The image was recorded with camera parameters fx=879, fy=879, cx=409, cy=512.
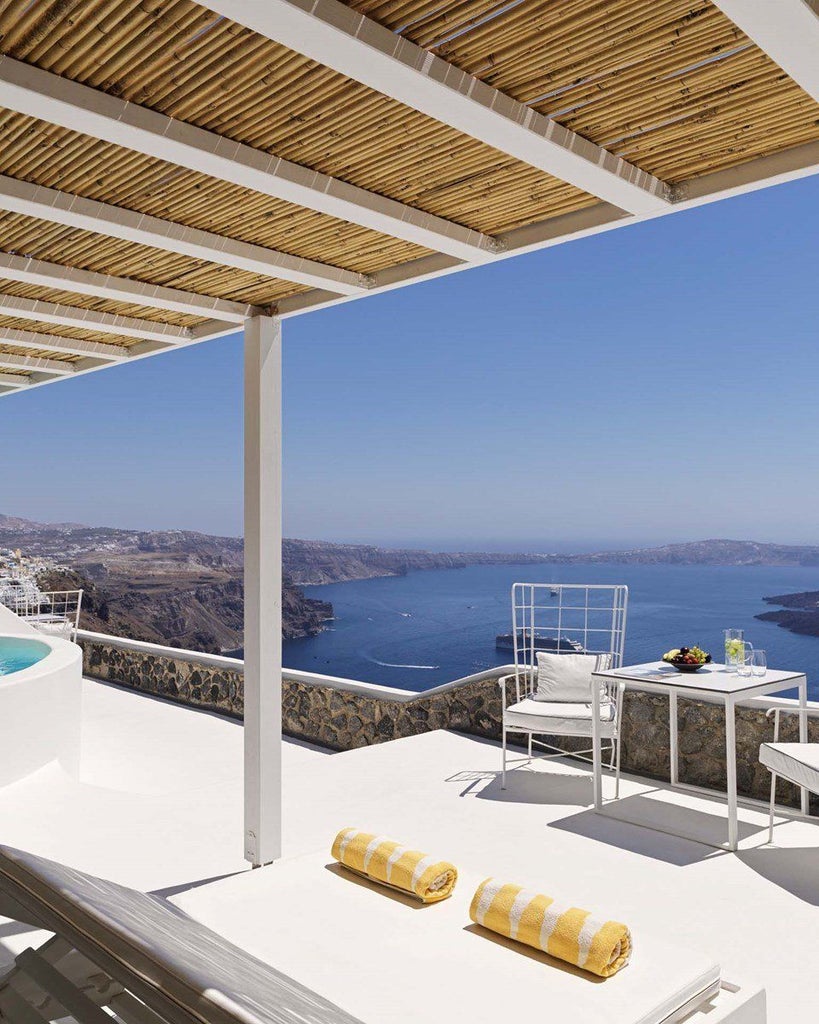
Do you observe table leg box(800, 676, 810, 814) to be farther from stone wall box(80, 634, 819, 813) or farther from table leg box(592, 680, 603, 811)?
table leg box(592, 680, 603, 811)

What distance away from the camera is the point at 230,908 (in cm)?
240

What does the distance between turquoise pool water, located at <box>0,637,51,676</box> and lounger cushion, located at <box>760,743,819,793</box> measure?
5.88 meters

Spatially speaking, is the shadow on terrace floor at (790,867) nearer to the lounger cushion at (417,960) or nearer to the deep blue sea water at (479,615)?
the lounger cushion at (417,960)

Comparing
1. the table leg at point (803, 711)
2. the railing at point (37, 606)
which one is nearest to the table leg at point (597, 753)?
the table leg at point (803, 711)

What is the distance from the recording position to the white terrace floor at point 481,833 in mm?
3260

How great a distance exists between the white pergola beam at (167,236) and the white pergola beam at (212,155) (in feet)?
1.39

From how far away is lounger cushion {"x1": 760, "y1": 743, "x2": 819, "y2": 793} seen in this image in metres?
3.58

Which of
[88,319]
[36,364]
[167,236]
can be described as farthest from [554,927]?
[36,364]

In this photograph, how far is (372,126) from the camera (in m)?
2.21

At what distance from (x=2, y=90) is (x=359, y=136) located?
84cm

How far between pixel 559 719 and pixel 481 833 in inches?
33.1

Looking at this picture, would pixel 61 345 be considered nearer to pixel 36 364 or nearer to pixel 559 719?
pixel 36 364

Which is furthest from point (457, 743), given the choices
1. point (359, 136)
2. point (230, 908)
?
point (359, 136)

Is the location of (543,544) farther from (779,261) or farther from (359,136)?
(359,136)
